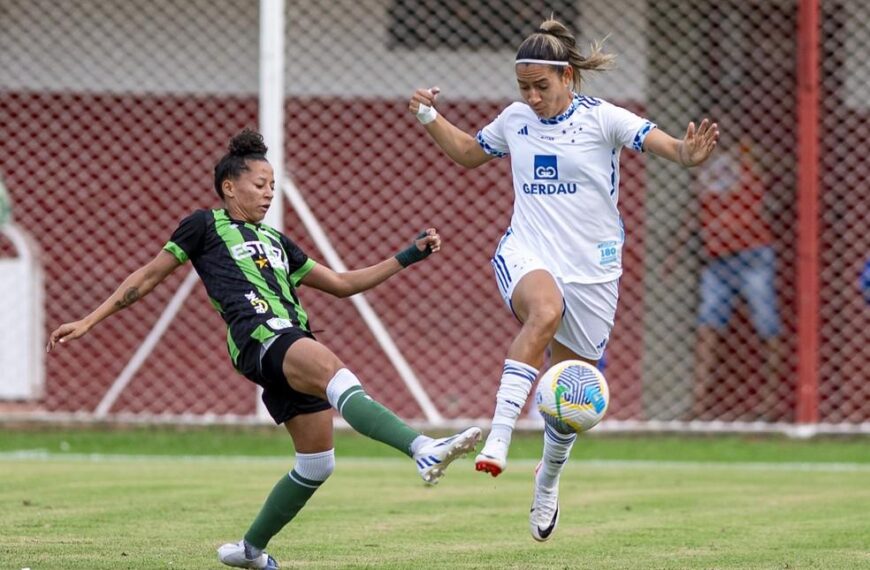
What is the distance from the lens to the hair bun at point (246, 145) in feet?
21.1

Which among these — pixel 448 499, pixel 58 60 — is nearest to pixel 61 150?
pixel 58 60

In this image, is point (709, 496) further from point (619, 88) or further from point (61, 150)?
point (61, 150)

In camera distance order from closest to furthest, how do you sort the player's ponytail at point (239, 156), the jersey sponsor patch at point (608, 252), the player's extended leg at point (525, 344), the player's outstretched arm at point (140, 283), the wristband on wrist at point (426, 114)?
the player's outstretched arm at point (140, 283), the player's extended leg at point (525, 344), the player's ponytail at point (239, 156), the jersey sponsor patch at point (608, 252), the wristband on wrist at point (426, 114)

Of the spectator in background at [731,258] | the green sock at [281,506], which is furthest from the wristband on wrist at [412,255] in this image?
the spectator in background at [731,258]

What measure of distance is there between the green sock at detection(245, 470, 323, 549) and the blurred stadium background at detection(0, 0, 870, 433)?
22.8 feet

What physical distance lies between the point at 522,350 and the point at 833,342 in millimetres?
7843

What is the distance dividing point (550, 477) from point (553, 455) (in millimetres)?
102

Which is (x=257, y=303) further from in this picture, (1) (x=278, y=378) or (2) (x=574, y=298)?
(2) (x=574, y=298)

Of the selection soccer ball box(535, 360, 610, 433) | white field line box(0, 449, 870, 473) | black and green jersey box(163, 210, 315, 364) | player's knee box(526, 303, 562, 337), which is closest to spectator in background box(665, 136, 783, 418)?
white field line box(0, 449, 870, 473)

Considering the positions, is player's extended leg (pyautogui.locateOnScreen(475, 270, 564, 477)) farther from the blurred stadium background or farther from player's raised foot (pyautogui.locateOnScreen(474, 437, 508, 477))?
the blurred stadium background

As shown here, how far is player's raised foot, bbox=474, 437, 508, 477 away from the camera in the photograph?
5.93m

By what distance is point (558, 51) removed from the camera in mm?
6840

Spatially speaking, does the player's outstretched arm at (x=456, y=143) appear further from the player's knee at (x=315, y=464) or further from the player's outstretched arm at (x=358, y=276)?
the player's knee at (x=315, y=464)

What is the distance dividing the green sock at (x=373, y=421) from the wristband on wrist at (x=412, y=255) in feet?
2.72
